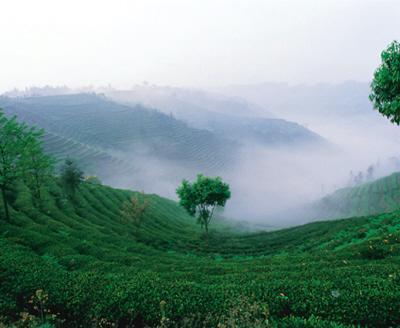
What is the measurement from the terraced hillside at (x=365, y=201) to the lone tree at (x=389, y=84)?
Answer: 387 ft

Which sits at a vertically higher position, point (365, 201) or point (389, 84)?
point (389, 84)

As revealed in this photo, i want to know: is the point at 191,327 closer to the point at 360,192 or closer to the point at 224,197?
the point at 224,197

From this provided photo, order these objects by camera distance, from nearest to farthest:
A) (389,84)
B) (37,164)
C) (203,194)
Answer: (389,84) → (37,164) → (203,194)

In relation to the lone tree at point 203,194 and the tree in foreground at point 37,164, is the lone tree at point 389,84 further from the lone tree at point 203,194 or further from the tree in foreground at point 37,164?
the tree in foreground at point 37,164

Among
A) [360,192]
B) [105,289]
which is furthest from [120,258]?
[360,192]

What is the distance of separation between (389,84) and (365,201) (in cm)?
14511

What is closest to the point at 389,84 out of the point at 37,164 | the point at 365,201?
the point at 37,164

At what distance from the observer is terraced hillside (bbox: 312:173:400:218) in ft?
395

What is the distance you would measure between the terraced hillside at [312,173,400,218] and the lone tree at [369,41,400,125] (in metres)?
118

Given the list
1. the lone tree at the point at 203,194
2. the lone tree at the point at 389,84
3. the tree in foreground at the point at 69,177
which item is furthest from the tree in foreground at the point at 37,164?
the lone tree at the point at 389,84

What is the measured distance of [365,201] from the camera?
446 feet

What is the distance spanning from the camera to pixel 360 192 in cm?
15262

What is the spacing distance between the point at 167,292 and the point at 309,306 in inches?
221

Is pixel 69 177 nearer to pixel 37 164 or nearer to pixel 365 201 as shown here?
pixel 37 164
